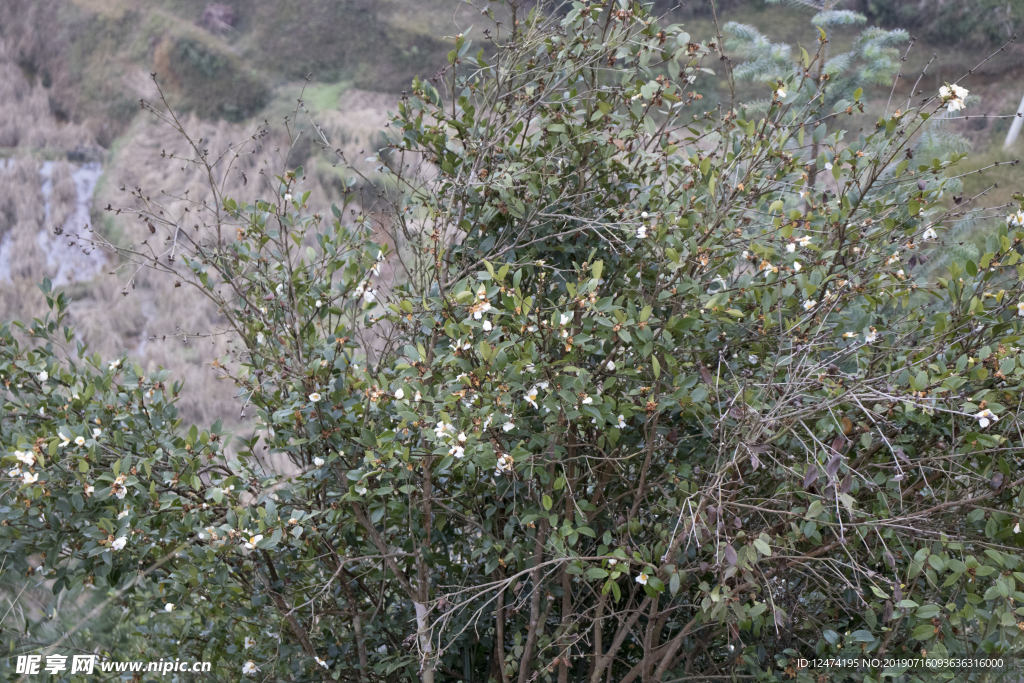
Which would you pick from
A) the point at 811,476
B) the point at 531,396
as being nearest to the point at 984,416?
the point at 811,476

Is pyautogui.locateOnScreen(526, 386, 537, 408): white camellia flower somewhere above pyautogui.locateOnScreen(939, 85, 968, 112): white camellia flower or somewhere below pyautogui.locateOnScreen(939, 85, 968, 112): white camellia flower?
below

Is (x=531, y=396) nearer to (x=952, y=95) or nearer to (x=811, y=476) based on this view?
(x=811, y=476)

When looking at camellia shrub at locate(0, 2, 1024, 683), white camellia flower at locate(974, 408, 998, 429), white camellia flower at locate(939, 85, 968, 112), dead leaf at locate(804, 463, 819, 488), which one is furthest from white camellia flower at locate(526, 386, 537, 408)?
white camellia flower at locate(939, 85, 968, 112)

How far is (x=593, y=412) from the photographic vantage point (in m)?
1.34

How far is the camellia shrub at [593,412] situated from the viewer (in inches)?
54.0

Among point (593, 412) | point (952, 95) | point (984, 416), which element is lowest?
point (593, 412)

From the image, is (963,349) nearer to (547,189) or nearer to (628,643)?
(547,189)

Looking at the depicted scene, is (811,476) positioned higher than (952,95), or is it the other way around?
(952,95)

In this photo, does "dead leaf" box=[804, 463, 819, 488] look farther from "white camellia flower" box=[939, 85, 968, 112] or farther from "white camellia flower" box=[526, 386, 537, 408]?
"white camellia flower" box=[939, 85, 968, 112]

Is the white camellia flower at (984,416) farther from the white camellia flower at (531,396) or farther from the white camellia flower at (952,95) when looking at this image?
the white camellia flower at (531,396)

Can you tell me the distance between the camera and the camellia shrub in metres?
1.37

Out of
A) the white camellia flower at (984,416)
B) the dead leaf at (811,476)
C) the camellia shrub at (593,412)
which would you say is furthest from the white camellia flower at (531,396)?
the white camellia flower at (984,416)

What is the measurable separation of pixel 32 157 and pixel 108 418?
303 inches

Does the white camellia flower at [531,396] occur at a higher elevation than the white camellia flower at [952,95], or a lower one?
lower
